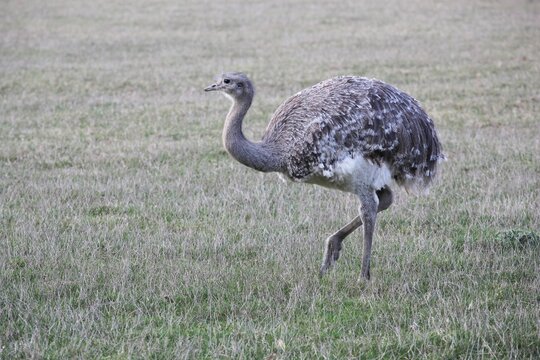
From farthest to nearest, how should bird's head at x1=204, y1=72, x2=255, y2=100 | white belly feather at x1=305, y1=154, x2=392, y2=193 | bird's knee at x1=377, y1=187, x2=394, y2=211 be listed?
1. bird's knee at x1=377, y1=187, x2=394, y2=211
2. bird's head at x1=204, y1=72, x2=255, y2=100
3. white belly feather at x1=305, y1=154, x2=392, y2=193

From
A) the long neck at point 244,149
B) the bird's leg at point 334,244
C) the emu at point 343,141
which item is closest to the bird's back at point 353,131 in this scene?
the emu at point 343,141

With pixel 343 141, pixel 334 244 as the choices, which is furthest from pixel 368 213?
pixel 343 141

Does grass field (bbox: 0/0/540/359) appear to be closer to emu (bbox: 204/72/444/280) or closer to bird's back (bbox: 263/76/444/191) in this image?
emu (bbox: 204/72/444/280)

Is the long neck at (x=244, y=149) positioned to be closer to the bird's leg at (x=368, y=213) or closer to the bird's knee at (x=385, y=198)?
the bird's leg at (x=368, y=213)

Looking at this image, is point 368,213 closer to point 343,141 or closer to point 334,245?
point 334,245

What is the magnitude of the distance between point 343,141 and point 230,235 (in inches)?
63.2

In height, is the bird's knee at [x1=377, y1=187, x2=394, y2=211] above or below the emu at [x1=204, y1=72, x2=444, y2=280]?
below

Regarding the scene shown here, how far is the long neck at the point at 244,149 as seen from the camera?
668 cm

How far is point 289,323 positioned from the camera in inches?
221

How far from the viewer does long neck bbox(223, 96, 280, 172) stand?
668 centimetres

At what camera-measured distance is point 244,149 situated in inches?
263

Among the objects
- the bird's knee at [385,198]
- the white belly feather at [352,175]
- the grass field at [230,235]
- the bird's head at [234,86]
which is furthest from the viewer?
the bird's knee at [385,198]

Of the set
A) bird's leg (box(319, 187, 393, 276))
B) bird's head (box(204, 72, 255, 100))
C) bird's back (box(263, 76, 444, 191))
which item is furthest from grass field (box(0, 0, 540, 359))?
bird's head (box(204, 72, 255, 100))

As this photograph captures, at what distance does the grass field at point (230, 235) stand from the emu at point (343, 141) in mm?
664
